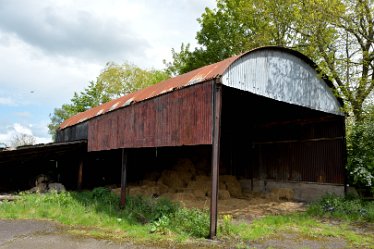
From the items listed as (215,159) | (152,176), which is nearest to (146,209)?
(215,159)

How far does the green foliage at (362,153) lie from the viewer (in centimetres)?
1176

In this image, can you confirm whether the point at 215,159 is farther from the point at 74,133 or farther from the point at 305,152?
the point at 74,133

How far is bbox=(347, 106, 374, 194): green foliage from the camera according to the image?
1176cm

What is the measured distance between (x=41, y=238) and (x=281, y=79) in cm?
789

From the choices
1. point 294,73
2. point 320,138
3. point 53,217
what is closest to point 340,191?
point 320,138

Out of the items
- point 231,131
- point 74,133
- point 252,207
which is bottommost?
point 252,207

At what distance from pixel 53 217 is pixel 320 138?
10088mm

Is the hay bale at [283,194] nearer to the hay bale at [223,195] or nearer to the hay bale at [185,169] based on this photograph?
the hay bale at [223,195]

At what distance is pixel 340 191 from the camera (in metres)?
→ 12.4

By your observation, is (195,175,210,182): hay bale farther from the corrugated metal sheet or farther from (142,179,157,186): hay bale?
the corrugated metal sheet

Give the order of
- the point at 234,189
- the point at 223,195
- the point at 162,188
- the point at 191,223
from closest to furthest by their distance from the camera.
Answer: the point at 191,223 < the point at 223,195 < the point at 234,189 < the point at 162,188

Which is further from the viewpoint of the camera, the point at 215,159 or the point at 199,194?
the point at 199,194

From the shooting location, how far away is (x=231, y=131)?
56.3ft

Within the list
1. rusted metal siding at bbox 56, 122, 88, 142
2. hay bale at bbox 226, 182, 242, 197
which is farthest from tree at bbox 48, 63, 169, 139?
hay bale at bbox 226, 182, 242, 197
